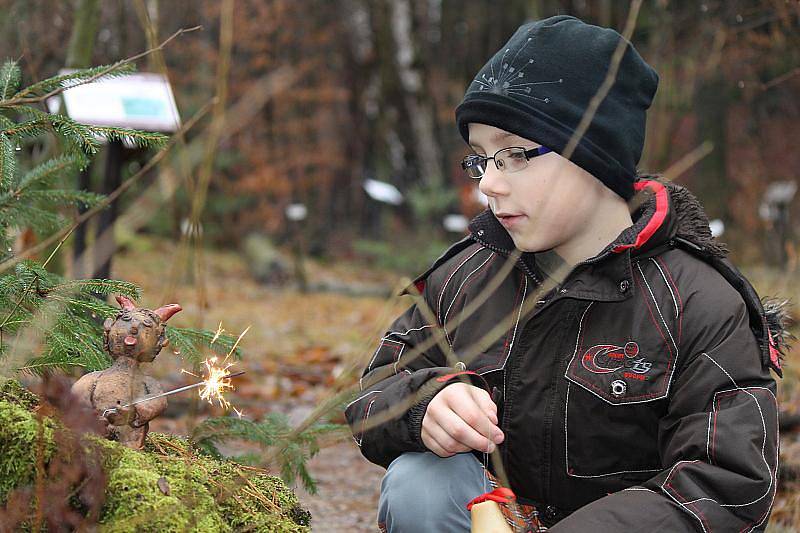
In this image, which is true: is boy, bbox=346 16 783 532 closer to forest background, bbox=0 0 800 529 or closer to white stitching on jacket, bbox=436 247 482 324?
white stitching on jacket, bbox=436 247 482 324

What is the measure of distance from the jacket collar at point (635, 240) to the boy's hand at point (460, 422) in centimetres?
40

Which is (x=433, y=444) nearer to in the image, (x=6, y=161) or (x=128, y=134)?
(x=128, y=134)

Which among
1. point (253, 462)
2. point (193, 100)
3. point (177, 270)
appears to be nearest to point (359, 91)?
point (193, 100)

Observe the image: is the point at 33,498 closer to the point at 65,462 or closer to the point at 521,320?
the point at 65,462

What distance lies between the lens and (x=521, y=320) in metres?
2.46

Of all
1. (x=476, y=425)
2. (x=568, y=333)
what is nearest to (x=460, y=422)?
(x=476, y=425)

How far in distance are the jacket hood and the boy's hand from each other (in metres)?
0.49

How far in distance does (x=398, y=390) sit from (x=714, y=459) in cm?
80

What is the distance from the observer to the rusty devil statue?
1.76 m

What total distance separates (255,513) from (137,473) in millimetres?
292

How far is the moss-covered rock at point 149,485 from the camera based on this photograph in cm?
164

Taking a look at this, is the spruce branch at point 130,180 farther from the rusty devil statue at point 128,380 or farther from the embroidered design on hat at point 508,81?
the embroidered design on hat at point 508,81

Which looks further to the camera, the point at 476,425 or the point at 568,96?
the point at 568,96

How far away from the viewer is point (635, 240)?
233 cm
